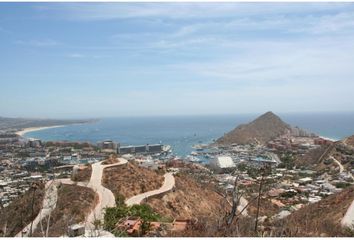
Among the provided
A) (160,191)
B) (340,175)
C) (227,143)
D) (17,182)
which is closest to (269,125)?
(227,143)

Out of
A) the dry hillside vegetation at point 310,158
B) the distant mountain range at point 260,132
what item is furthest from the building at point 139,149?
the dry hillside vegetation at point 310,158

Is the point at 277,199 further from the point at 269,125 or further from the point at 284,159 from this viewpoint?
the point at 269,125

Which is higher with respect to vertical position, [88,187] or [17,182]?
[88,187]

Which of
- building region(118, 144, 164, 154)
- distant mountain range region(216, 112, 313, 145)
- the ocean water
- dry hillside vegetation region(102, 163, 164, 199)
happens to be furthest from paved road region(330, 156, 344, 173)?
building region(118, 144, 164, 154)

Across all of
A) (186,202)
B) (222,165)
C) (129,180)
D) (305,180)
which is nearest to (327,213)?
(186,202)

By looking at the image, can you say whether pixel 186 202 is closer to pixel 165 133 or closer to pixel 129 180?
pixel 129 180

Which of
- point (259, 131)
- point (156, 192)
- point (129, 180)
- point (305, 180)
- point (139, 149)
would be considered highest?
point (129, 180)
